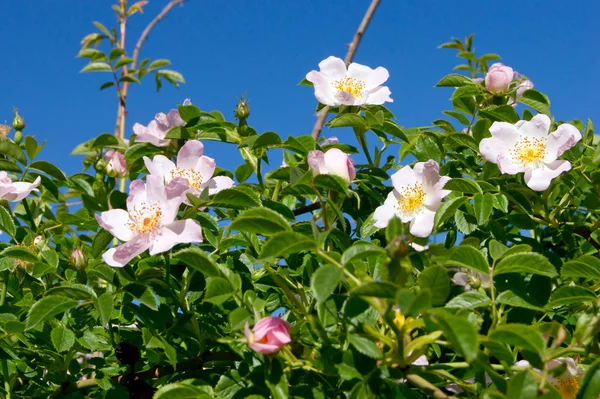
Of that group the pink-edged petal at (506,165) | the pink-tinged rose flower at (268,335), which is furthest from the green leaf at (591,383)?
the pink-edged petal at (506,165)

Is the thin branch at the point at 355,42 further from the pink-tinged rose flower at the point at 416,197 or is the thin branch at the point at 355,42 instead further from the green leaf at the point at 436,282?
the green leaf at the point at 436,282

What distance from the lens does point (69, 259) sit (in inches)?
55.1

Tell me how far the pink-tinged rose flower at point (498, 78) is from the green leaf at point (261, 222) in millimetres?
762

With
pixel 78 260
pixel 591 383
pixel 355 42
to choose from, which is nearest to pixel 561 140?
pixel 591 383

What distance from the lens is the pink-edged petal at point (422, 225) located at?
1258 mm

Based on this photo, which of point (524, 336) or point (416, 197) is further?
point (416, 197)

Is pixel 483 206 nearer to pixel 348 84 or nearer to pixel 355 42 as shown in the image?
pixel 348 84

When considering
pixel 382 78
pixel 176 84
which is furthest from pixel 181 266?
pixel 176 84

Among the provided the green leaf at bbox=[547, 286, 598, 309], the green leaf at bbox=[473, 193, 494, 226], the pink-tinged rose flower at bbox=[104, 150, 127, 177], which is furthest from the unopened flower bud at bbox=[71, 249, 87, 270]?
the green leaf at bbox=[547, 286, 598, 309]

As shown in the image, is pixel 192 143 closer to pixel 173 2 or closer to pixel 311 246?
pixel 311 246

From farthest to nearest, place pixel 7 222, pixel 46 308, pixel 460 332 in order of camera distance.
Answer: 1. pixel 7 222
2. pixel 46 308
3. pixel 460 332

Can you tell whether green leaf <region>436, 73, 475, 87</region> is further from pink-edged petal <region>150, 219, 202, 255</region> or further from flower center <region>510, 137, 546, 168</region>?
pink-edged petal <region>150, 219, 202, 255</region>

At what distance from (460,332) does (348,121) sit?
2.33ft

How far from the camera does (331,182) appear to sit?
1143 millimetres
